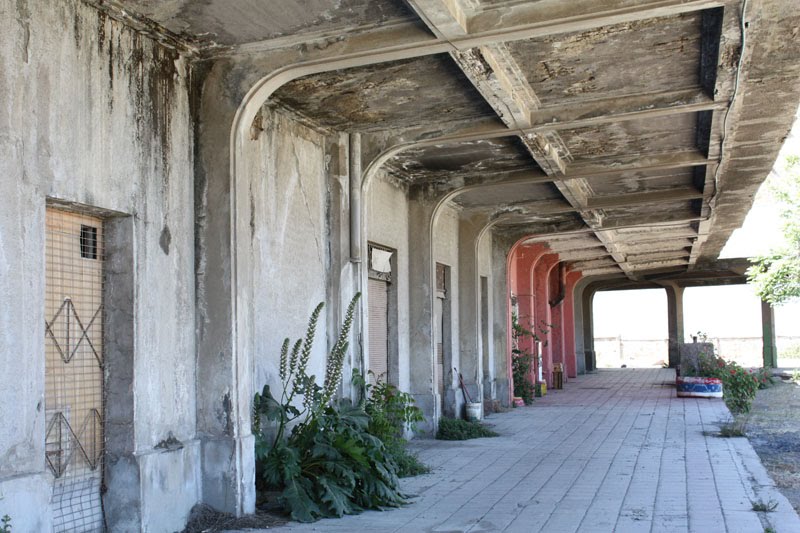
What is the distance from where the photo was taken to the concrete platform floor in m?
6.84

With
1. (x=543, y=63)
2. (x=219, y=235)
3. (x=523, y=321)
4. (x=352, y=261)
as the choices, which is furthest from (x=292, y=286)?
(x=523, y=321)

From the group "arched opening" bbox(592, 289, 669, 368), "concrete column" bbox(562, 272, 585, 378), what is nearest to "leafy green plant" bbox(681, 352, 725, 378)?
"concrete column" bbox(562, 272, 585, 378)

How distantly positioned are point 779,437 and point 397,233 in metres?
6.31

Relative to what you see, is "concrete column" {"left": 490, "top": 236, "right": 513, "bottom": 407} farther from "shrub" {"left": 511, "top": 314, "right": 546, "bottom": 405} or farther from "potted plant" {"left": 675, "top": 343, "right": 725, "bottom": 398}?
"potted plant" {"left": 675, "top": 343, "right": 725, "bottom": 398}

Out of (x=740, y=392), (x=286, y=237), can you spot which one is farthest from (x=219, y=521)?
(x=740, y=392)

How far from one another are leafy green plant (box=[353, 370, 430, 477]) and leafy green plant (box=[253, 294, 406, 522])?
1.71 ft

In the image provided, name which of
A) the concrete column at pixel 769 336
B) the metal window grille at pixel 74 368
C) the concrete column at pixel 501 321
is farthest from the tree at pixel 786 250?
the metal window grille at pixel 74 368

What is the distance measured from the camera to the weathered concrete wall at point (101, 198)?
5223 mm

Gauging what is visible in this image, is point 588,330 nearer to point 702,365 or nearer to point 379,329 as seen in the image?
point 702,365

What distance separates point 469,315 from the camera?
1609 cm

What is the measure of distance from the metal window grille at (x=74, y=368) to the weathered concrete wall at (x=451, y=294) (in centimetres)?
878

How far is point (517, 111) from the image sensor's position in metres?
9.32

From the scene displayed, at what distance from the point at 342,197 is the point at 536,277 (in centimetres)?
1570

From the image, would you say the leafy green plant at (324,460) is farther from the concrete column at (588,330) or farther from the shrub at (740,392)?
the concrete column at (588,330)
